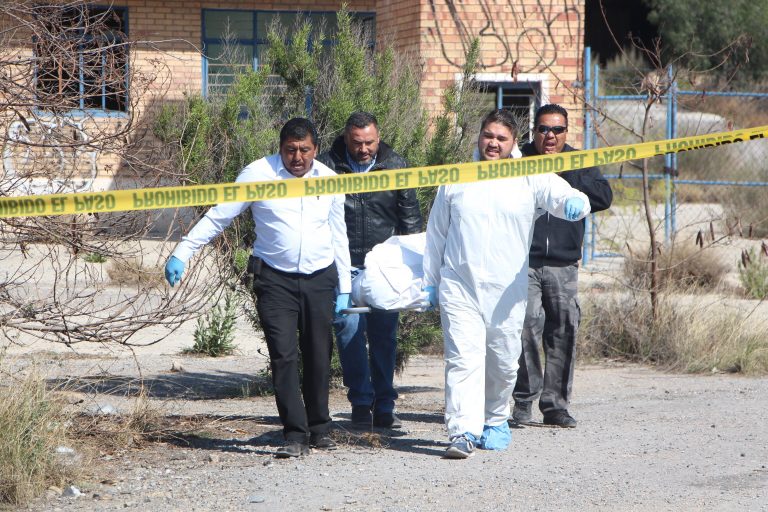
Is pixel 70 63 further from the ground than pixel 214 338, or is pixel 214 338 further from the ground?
pixel 70 63

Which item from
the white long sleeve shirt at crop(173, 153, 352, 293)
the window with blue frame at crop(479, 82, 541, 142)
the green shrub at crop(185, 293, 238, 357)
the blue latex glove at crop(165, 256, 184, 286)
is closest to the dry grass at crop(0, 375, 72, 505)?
the blue latex glove at crop(165, 256, 184, 286)

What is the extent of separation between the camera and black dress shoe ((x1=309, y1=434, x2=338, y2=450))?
6.21 meters

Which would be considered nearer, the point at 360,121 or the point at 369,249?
the point at 360,121

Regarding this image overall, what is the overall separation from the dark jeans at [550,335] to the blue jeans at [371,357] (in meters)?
0.80

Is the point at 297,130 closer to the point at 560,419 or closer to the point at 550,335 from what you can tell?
the point at 550,335

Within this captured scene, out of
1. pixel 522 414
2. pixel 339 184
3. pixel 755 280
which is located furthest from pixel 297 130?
pixel 755 280

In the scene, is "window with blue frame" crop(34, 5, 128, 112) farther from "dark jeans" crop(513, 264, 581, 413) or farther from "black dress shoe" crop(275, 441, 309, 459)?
"dark jeans" crop(513, 264, 581, 413)

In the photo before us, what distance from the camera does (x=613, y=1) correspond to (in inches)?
1183

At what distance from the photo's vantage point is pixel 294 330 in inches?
239

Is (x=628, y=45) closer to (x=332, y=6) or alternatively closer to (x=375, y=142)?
(x=332, y=6)

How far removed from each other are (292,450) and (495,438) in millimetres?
1134

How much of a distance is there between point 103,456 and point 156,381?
225 cm

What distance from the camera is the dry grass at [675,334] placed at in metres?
8.73

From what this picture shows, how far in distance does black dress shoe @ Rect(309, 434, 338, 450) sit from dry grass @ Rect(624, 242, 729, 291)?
13.4 feet
